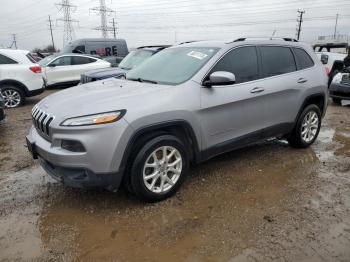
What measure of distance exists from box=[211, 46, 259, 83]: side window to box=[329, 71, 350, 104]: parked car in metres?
6.11

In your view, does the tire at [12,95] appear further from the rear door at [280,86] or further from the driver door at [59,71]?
the rear door at [280,86]

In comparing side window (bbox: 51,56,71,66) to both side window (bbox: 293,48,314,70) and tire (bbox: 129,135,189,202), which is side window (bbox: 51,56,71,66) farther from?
tire (bbox: 129,135,189,202)

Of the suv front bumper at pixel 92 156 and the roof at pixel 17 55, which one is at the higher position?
the roof at pixel 17 55

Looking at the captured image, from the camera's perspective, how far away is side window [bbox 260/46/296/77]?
15.5ft

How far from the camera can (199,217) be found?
11.4 ft

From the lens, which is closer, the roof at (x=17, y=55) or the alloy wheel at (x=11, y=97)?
the roof at (x=17, y=55)

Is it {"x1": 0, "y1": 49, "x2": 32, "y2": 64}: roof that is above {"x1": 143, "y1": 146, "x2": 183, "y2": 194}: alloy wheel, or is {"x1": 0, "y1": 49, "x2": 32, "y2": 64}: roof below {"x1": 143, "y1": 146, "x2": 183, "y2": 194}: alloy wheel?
above

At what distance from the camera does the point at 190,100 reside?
12.4 feet

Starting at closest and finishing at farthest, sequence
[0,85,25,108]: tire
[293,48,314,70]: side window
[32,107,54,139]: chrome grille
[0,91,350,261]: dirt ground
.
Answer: [0,91,350,261]: dirt ground
[32,107,54,139]: chrome grille
[293,48,314,70]: side window
[0,85,25,108]: tire

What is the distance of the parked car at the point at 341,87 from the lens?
9.52 m

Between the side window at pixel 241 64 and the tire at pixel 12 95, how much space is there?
7.67 meters

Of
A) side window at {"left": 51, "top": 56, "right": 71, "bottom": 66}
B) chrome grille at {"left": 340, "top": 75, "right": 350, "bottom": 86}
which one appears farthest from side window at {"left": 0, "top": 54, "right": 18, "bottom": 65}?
chrome grille at {"left": 340, "top": 75, "right": 350, "bottom": 86}

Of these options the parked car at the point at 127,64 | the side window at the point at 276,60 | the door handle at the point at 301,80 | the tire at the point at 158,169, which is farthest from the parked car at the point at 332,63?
the tire at the point at 158,169

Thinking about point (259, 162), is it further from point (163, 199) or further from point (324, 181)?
point (163, 199)
